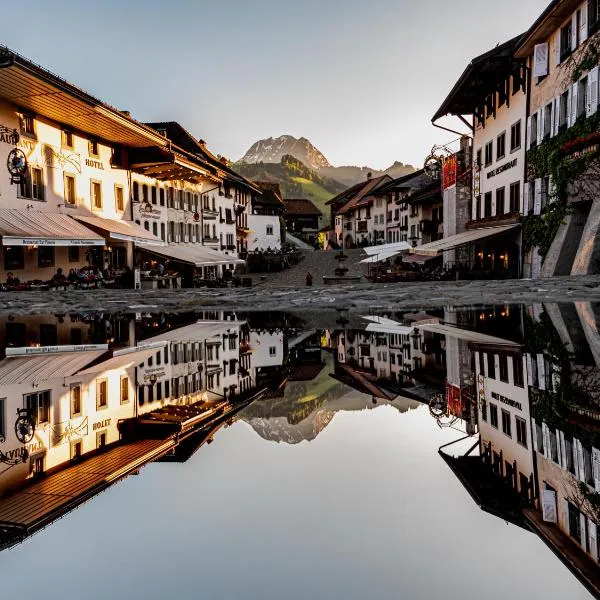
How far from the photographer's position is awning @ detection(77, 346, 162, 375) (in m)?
6.84

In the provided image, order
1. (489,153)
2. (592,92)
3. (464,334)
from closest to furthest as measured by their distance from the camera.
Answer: (464,334) < (592,92) < (489,153)

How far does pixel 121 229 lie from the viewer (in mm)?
32844

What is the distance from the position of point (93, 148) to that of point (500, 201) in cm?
2043

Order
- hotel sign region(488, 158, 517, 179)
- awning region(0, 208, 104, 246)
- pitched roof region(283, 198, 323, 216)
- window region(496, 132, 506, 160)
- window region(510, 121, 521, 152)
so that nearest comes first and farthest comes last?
1. awning region(0, 208, 104, 246)
2. window region(510, 121, 521, 152)
3. hotel sign region(488, 158, 517, 179)
4. window region(496, 132, 506, 160)
5. pitched roof region(283, 198, 323, 216)

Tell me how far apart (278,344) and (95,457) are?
5.61 m

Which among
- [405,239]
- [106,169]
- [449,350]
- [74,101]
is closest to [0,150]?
[74,101]

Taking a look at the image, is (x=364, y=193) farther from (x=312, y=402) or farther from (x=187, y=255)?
(x=312, y=402)

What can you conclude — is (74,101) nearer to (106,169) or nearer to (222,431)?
(106,169)

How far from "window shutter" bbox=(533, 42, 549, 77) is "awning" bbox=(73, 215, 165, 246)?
62.3 feet

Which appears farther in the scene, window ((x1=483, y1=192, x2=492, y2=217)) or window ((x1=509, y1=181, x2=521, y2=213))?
window ((x1=483, y1=192, x2=492, y2=217))

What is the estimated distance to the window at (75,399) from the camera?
4.88 meters

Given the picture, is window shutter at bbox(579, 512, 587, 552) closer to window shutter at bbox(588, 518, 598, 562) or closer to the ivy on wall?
window shutter at bbox(588, 518, 598, 562)

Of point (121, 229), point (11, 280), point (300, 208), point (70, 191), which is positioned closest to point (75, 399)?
point (11, 280)

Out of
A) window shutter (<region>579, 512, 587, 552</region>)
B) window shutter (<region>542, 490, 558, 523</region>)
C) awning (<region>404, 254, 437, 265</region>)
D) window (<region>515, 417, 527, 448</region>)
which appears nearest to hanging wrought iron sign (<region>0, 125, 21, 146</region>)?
window (<region>515, 417, 527, 448</region>)
